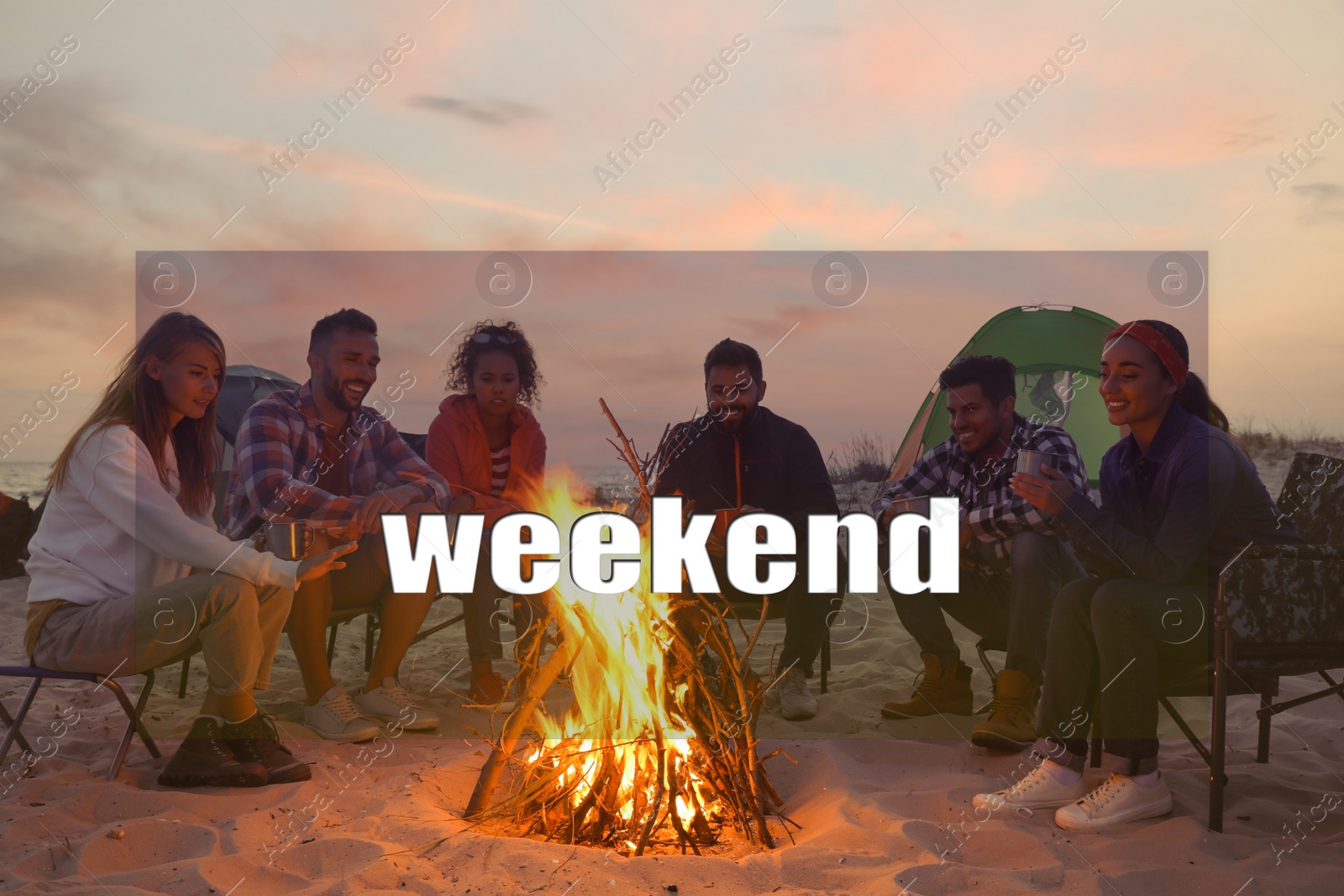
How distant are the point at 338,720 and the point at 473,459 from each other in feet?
4.07

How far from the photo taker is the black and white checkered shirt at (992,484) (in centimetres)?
340

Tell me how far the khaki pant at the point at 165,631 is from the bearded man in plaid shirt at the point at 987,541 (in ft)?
7.27

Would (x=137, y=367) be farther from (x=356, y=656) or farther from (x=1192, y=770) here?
(x=1192, y=770)

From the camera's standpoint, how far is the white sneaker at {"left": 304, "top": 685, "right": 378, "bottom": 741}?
10.5 ft

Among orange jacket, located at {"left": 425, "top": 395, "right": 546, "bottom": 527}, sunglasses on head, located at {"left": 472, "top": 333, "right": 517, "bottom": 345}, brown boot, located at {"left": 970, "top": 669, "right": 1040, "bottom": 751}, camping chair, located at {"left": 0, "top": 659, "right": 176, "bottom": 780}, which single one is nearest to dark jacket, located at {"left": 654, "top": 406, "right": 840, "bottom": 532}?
orange jacket, located at {"left": 425, "top": 395, "right": 546, "bottom": 527}

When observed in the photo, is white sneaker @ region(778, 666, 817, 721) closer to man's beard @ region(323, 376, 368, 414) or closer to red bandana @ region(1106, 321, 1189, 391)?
red bandana @ region(1106, 321, 1189, 391)

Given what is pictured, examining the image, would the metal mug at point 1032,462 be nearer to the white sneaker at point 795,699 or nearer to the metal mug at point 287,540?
the white sneaker at point 795,699

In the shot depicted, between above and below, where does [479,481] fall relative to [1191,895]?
above

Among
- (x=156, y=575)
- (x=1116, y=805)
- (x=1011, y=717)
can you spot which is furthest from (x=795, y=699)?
(x=156, y=575)

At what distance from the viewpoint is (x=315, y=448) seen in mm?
3729

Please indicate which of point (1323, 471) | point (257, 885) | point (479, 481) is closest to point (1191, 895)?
point (1323, 471)

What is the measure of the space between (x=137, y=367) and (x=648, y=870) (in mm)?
2088

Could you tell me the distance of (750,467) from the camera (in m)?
4.13

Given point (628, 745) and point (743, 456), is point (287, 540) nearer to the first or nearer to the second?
point (628, 745)
